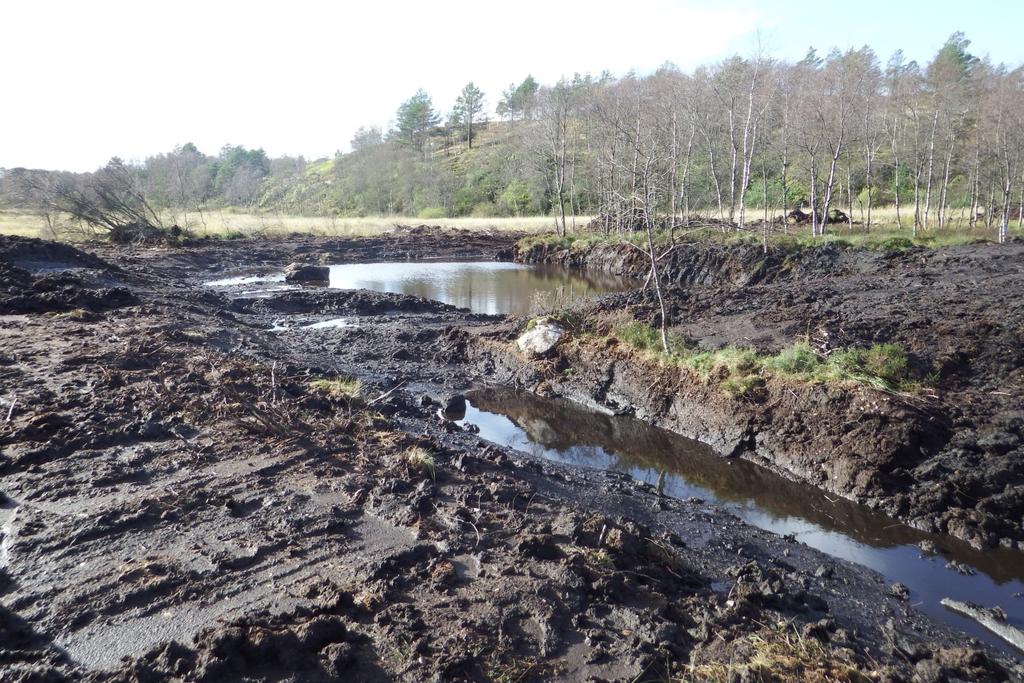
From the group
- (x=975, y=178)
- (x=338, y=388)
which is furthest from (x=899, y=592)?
(x=975, y=178)

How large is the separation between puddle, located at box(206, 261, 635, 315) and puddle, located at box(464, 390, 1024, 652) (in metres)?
10.8

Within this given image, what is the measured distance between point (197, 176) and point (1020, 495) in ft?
293

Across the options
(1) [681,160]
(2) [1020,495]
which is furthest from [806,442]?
(1) [681,160]

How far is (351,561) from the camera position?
17.0 feet

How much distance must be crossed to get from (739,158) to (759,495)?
32507 mm

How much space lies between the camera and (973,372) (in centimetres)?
991

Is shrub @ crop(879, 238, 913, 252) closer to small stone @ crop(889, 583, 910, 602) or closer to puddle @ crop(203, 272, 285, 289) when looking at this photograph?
small stone @ crop(889, 583, 910, 602)

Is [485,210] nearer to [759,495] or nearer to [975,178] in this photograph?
[975,178]

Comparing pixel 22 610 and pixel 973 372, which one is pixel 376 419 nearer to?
pixel 22 610

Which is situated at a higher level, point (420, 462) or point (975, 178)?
point (975, 178)

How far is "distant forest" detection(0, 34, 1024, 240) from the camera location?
2716cm

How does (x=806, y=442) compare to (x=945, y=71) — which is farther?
(x=945, y=71)

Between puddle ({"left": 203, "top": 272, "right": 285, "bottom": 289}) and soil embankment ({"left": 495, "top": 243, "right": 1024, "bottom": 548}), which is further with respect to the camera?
puddle ({"left": 203, "top": 272, "right": 285, "bottom": 289})

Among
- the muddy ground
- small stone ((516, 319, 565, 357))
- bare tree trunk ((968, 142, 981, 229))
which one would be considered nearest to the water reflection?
small stone ((516, 319, 565, 357))
